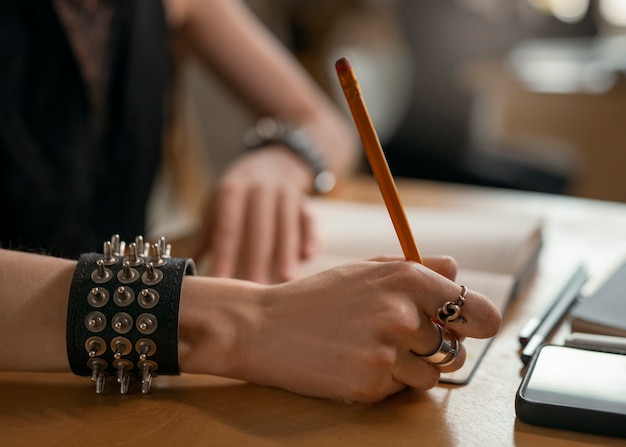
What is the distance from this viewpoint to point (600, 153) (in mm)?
2762

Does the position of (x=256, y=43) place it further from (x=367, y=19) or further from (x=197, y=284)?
(x=367, y=19)

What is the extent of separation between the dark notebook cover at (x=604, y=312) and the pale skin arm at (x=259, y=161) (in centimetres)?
24

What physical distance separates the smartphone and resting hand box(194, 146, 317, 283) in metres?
0.26

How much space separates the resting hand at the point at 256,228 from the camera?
734mm

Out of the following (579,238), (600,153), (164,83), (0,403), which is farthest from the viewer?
(600,153)

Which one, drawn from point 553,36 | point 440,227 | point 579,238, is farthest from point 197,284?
point 553,36

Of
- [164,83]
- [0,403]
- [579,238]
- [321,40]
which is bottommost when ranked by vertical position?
[0,403]

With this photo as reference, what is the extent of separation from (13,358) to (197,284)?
0.13 metres

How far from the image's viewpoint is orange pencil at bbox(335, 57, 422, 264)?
52 cm

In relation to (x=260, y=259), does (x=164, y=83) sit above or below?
above

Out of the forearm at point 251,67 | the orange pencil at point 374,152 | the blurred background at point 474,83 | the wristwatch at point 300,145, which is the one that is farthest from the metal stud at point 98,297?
the blurred background at point 474,83

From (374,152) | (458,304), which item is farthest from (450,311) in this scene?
(374,152)

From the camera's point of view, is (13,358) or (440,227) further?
(440,227)

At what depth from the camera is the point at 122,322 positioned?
0.52 m
